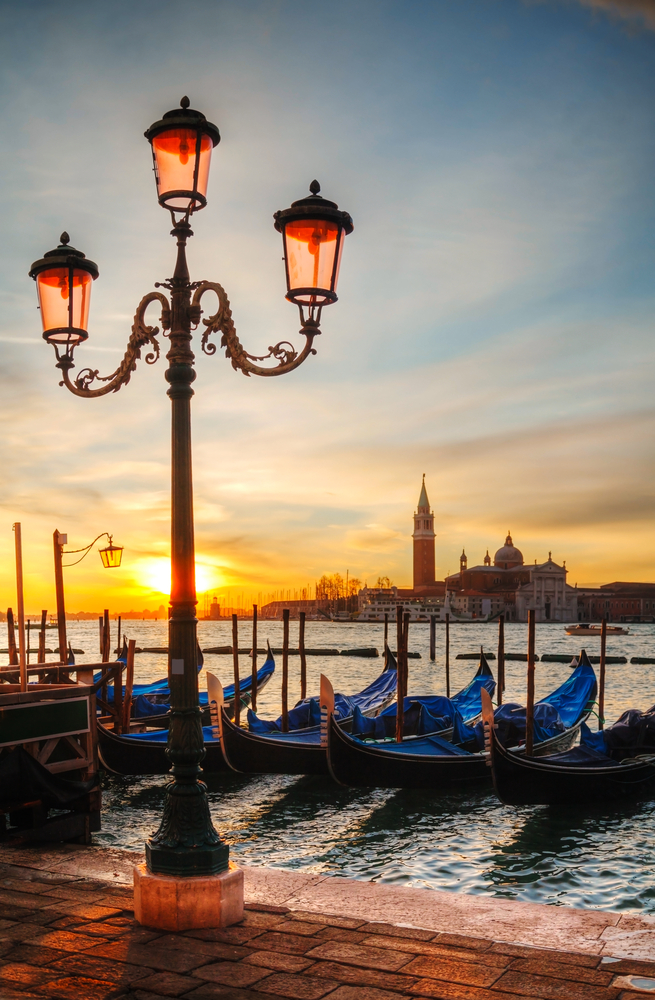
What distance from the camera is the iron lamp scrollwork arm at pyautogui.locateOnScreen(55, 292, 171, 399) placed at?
4.08 metres

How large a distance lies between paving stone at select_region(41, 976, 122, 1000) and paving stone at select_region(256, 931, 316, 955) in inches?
25.4

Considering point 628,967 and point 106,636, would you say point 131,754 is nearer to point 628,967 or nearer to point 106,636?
point 106,636

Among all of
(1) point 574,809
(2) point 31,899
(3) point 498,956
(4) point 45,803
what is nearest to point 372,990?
(3) point 498,956

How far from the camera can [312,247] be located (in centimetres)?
378

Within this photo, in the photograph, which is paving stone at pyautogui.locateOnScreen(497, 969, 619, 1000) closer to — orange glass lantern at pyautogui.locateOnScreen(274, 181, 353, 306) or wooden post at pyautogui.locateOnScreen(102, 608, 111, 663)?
orange glass lantern at pyautogui.locateOnScreen(274, 181, 353, 306)

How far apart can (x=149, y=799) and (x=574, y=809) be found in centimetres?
521

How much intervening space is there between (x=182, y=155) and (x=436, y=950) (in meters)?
3.44

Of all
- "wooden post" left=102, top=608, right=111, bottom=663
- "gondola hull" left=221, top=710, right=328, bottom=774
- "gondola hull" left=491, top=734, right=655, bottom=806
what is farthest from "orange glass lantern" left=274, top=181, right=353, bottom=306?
"wooden post" left=102, top=608, right=111, bottom=663

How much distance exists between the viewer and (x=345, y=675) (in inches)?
1518

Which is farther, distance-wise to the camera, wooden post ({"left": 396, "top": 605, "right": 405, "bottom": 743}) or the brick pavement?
wooden post ({"left": 396, "top": 605, "right": 405, "bottom": 743})

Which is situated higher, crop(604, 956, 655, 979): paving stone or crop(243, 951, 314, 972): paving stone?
crop(243, 951, 314, 972): paving stone

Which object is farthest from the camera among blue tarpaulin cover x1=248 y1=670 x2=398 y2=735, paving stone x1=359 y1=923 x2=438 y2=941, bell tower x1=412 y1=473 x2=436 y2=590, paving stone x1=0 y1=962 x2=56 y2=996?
bell tower x1=412 y1=473 x2=436 y2=590

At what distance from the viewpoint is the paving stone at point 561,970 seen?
3090 mm

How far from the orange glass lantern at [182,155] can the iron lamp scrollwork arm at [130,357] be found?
0.47 meters
